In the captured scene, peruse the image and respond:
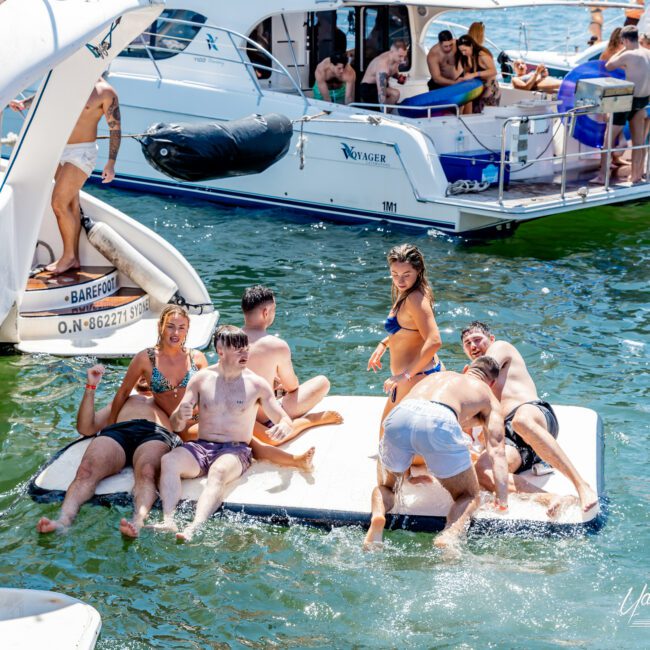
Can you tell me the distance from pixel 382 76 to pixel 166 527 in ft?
28.1

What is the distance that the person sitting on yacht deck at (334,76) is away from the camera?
1362 centimetres

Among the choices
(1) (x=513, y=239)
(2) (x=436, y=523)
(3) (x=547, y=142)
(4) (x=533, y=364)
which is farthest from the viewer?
(3) (x=547, y=142)

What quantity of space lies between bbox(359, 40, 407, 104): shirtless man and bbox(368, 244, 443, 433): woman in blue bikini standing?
716 cm

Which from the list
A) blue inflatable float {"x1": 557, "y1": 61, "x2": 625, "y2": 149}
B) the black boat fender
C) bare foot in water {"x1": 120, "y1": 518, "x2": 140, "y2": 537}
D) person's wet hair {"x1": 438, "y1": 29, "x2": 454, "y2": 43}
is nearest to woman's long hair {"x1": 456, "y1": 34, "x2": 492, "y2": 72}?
person's wet hair {"x1": 438, "y1": 29, "x2": 454, "y2": 43}

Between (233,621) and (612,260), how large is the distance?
25.2ft

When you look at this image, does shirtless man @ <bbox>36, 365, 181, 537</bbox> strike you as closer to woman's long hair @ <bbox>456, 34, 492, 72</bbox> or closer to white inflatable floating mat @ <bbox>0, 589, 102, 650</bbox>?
white inflatable floating mat @ <bbox>0, 589, 102, 650</bbox>

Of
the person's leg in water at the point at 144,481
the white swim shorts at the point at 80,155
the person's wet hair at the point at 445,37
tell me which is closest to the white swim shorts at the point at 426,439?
the person's leg in water at the point at 144,481

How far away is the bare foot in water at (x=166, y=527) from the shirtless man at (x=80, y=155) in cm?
419

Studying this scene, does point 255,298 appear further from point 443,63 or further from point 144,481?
point 443,63

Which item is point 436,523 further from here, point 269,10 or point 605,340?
point 269,10

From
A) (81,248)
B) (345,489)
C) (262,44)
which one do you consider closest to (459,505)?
(345,489)

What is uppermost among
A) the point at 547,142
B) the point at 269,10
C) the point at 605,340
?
the point at 269,10

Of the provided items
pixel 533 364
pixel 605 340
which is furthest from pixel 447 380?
pixel 605 340

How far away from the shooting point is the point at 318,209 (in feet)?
44.1
